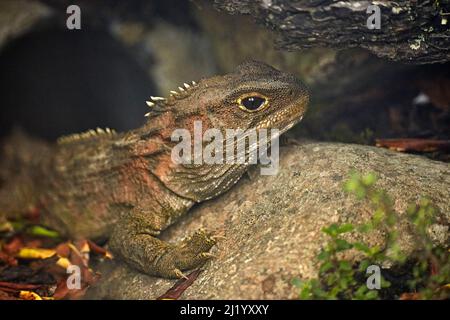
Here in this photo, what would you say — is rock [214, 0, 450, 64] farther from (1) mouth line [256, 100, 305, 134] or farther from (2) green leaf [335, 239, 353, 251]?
(2) green leaf [335, 239, 353, 251]

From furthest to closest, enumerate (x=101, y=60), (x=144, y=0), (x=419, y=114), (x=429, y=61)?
(x=101, y=60) → (x=144, y=0) → (x=419, y=114) → (x=429, y=61)

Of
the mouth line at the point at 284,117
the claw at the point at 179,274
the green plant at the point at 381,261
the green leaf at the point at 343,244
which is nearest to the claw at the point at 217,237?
the claw at the point at 179,274

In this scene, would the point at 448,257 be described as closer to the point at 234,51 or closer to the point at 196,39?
the point at 234,51

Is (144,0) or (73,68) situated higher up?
(144,0)

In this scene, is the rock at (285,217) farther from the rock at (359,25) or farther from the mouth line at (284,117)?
the rock at (359,25)

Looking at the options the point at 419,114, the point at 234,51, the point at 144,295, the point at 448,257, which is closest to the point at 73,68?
the point at 234,51

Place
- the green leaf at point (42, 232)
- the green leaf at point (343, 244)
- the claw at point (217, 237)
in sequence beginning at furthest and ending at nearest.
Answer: the green leaf at point (42, 232) < the claw at point (217, 237) < the green leaf at point (343, 244)

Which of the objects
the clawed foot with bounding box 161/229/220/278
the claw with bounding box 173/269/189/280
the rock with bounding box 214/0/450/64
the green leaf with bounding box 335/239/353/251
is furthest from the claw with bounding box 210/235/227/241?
the rock with bounding box 214/0/450/64
